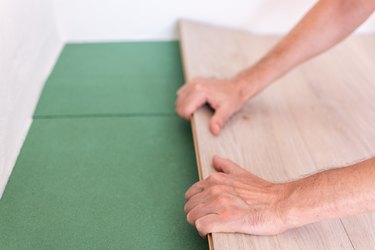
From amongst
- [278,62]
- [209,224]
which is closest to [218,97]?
[278,62]

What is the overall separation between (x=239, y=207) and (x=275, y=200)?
0.06 m

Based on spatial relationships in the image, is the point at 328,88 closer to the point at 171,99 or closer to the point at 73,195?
the point at 171,99

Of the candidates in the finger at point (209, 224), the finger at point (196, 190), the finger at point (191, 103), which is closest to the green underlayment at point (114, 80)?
the finger at point (191, 103)

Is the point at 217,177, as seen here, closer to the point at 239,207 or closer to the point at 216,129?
the point at 239,207

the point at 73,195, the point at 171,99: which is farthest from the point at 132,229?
the point at 171,99

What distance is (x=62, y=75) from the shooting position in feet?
4.56

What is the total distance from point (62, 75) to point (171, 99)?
353mm

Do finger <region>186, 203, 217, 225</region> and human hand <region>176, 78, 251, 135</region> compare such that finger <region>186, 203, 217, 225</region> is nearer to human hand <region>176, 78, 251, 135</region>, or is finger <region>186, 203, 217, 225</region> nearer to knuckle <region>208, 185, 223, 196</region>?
knuckle <region>208, 185, 223, 196</region>

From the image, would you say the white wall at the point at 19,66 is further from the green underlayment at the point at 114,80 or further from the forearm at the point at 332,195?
the forearm at the point at 332,195

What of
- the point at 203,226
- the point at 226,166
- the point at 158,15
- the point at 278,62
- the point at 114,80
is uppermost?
the point at 158,15

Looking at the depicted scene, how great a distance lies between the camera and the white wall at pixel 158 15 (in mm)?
1548

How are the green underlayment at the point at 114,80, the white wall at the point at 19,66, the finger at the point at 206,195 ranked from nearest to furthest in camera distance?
1. the finger at the point at 206,195
2. the white wall at the point at 19,66
3. the green underlayment at the point at 114,80

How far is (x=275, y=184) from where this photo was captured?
835 mm

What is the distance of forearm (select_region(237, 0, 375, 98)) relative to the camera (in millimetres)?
1056
